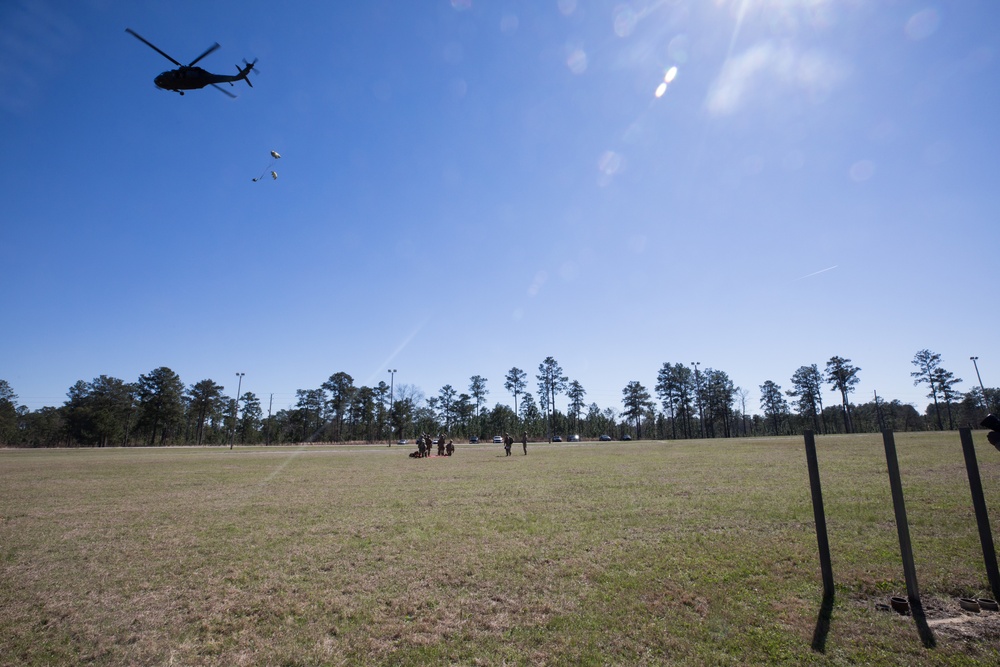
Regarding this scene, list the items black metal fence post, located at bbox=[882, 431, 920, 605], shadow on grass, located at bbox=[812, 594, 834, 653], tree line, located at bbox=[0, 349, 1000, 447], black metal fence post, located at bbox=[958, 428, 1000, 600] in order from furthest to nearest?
tree line, located at bbox=[0, 349, 1000, 447] < black metal fence post, located at bbox=[958, 428, 1000, 600] < black metal fence post, located at bbox=[882, 431, 920, 605] < shadow on grass, located at bbox=[812, 594, 834, 653]

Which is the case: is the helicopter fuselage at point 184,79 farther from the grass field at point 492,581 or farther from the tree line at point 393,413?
the tree line at point 393,413

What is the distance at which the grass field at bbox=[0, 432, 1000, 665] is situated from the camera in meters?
4.38

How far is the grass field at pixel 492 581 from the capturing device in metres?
4.38

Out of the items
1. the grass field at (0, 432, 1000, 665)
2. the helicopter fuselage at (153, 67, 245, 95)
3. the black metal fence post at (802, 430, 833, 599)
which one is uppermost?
the helicopter fuselage at (153, 67, 245, 95)

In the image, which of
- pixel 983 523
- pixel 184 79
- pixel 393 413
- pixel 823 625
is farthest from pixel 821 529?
pixel 393 413

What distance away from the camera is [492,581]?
6148 mm

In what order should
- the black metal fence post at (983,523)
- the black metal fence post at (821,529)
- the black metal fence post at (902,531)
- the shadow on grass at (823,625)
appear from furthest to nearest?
the black metal fence post at (821,529) < the black metal fence post at (983,523) < the black metal fence post at (902,531) < the shadow on grass at (823,625)

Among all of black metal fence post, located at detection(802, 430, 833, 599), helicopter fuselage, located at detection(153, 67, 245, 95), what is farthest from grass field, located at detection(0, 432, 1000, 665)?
helicopter fuselage, located at detection(153, 67, 245, 95)

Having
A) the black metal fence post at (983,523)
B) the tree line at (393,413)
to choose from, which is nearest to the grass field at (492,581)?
the black metal fence post at (983,523)

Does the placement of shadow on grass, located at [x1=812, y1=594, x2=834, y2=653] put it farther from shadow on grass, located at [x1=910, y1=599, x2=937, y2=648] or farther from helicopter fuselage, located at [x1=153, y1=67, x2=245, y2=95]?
helicopter fuselage, located at [x1=153, y1=67, x2=245, y2=95]

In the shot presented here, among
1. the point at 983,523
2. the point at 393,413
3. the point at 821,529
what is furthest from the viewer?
the point at 393,413

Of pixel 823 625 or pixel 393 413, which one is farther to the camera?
pixel 393 413

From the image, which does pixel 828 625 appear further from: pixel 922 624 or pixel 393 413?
pixel 393 413

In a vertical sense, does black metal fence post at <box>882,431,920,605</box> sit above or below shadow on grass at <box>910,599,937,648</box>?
above
